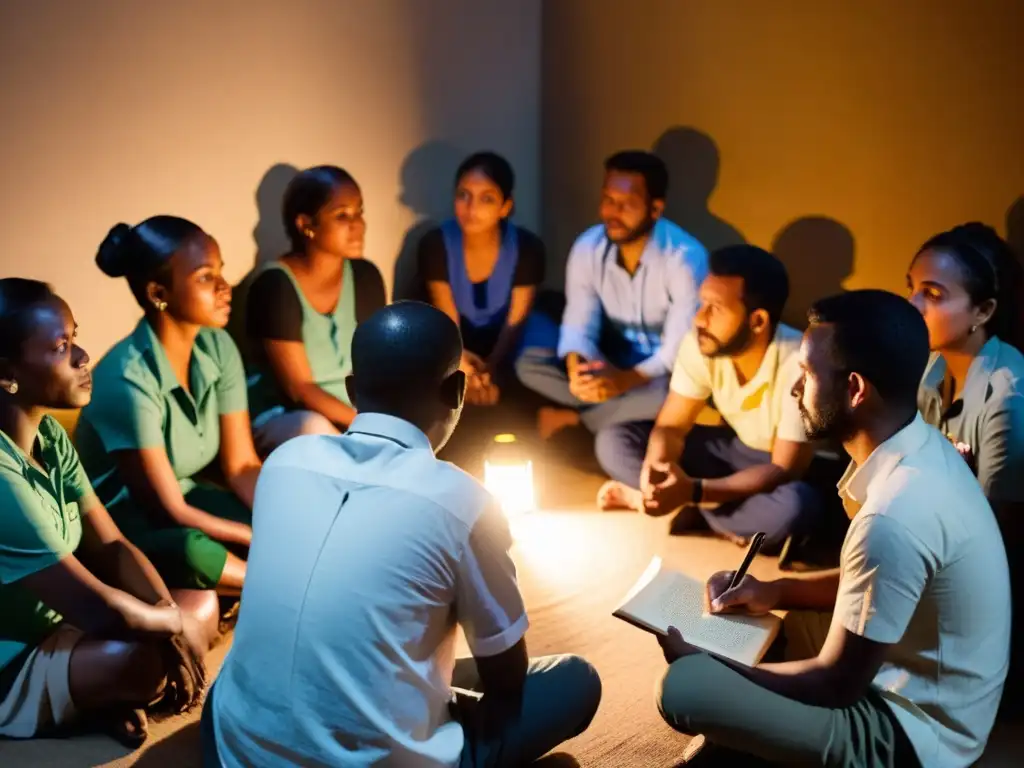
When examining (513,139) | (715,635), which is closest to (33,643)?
(715,635)

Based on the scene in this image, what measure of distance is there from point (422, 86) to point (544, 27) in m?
0.73

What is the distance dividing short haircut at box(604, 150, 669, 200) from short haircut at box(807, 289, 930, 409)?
6.47 ft

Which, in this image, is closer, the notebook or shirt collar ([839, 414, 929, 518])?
shirt collar ([839, 414, 929, 518])

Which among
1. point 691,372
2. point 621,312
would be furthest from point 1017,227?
point 621,312

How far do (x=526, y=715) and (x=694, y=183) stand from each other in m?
2.73

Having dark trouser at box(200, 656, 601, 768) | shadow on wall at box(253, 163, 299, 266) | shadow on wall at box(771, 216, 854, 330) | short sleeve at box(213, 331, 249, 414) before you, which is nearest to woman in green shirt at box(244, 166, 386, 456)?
shadow on wall at box(253, 163, 299, 266)

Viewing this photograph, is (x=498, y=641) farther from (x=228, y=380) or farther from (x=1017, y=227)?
(x=1017, y=227)

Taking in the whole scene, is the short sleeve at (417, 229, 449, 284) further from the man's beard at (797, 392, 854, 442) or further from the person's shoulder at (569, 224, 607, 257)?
the man's beard at (797, 392, 854, 442)

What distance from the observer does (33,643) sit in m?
2.20

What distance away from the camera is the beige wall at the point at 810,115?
10.9 feet

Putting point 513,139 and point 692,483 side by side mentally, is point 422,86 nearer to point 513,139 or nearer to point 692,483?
point 513,139

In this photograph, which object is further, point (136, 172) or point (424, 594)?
point (136, 172)

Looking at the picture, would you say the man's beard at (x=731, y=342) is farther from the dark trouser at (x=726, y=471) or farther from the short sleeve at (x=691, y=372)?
the dark trouser at (x=726, y=471)

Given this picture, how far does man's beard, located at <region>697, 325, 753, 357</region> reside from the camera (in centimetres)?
318
